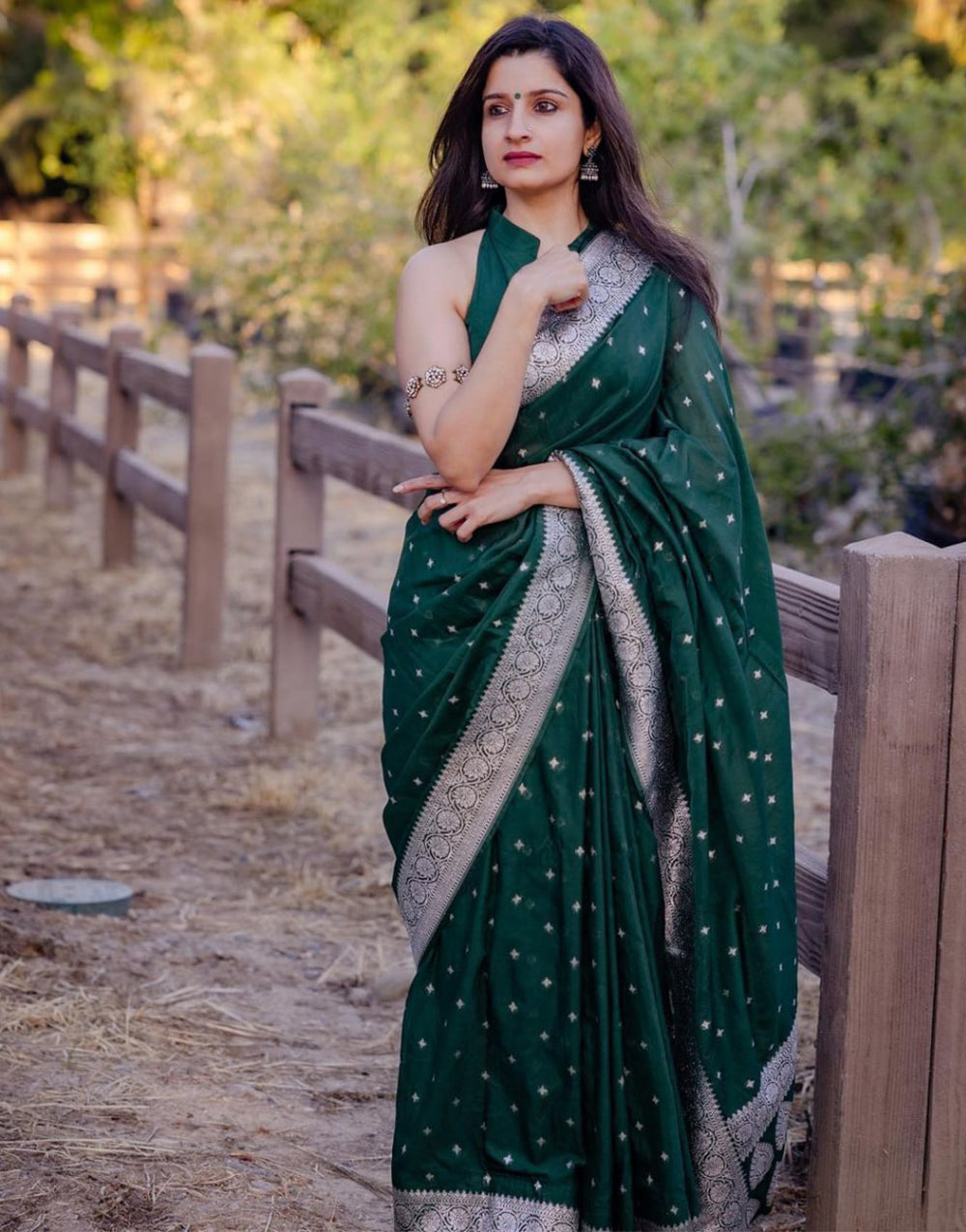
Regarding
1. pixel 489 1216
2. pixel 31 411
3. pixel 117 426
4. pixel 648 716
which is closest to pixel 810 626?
pixel 648 716

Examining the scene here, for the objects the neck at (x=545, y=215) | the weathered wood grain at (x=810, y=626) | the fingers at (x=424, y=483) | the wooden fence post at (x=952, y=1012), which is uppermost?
the neck at (x=545, y=215)

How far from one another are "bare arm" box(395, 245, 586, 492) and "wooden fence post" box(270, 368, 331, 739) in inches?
118

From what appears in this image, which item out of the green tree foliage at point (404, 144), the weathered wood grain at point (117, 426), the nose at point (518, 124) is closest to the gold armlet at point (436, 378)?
the nose at point (518, 124)

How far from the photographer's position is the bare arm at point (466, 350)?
249cm

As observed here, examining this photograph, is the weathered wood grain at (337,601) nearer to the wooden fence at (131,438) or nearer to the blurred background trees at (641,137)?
the wooden fence at (131,438)

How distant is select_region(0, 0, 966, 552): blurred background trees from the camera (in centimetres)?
946

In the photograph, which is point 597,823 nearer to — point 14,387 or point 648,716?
point 648,716

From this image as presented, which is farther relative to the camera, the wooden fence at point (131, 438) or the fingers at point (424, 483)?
the wooden fence at point (131, 438)

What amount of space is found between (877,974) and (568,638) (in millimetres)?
674

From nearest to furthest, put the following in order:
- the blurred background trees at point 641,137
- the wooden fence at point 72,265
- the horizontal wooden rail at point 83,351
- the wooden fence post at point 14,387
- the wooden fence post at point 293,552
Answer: the wooden fence post at point 293,552 < the horizontal wooden rail at point 83,351 < the blurred background trees at point 641,137 < the wooden fence post at point 14,387 < the wooden fence at point 72,265

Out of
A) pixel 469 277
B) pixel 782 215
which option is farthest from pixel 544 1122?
pixel 782 215

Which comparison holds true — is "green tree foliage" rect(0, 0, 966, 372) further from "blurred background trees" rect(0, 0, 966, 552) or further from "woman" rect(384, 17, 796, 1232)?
"woman" rect(384, 17, 796, 1232)

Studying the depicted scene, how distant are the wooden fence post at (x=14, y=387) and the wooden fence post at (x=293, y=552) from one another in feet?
19.4

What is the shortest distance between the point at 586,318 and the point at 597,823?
0.75 metres
